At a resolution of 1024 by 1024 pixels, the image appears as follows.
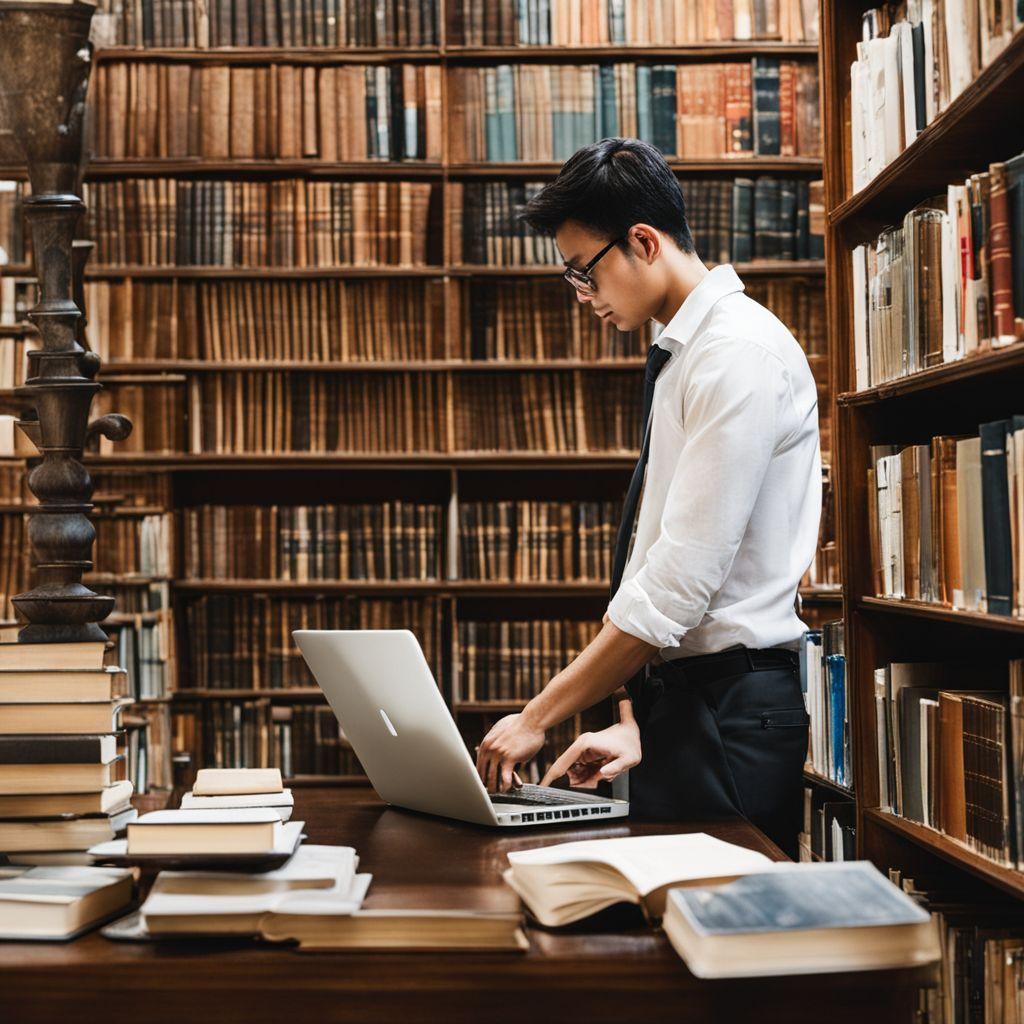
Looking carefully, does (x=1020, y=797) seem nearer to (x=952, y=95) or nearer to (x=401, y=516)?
(x=952, y=95)

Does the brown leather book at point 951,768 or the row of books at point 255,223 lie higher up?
the row of books at point 255,223

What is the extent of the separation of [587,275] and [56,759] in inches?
38.6

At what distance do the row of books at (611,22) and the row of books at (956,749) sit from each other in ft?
8.43

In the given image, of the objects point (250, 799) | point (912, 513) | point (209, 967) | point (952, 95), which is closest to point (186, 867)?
point (209, 967)

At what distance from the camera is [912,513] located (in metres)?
1.91

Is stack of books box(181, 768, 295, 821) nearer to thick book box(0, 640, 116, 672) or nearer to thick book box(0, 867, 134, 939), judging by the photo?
thick book box(0, 640, 116, 672)

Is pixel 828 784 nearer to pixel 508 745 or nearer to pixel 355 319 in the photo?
pixel 508 745

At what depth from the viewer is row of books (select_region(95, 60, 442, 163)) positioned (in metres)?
3.99

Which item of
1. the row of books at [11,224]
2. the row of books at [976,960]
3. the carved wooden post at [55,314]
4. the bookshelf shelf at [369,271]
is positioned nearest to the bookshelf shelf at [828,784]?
the row of books at [976,960]

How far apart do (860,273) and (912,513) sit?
18.9 inches

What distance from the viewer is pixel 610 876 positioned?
102 cm

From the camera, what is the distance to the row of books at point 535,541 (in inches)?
155

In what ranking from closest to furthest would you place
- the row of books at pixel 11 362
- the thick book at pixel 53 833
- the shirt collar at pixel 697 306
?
the thick book at pixel 53 833 < the shirt collar at pixel 697 306 < the row of books at pixel 11 362

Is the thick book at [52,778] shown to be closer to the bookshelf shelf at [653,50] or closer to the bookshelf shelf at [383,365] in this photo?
the bookshelf shelf at [383,365]
